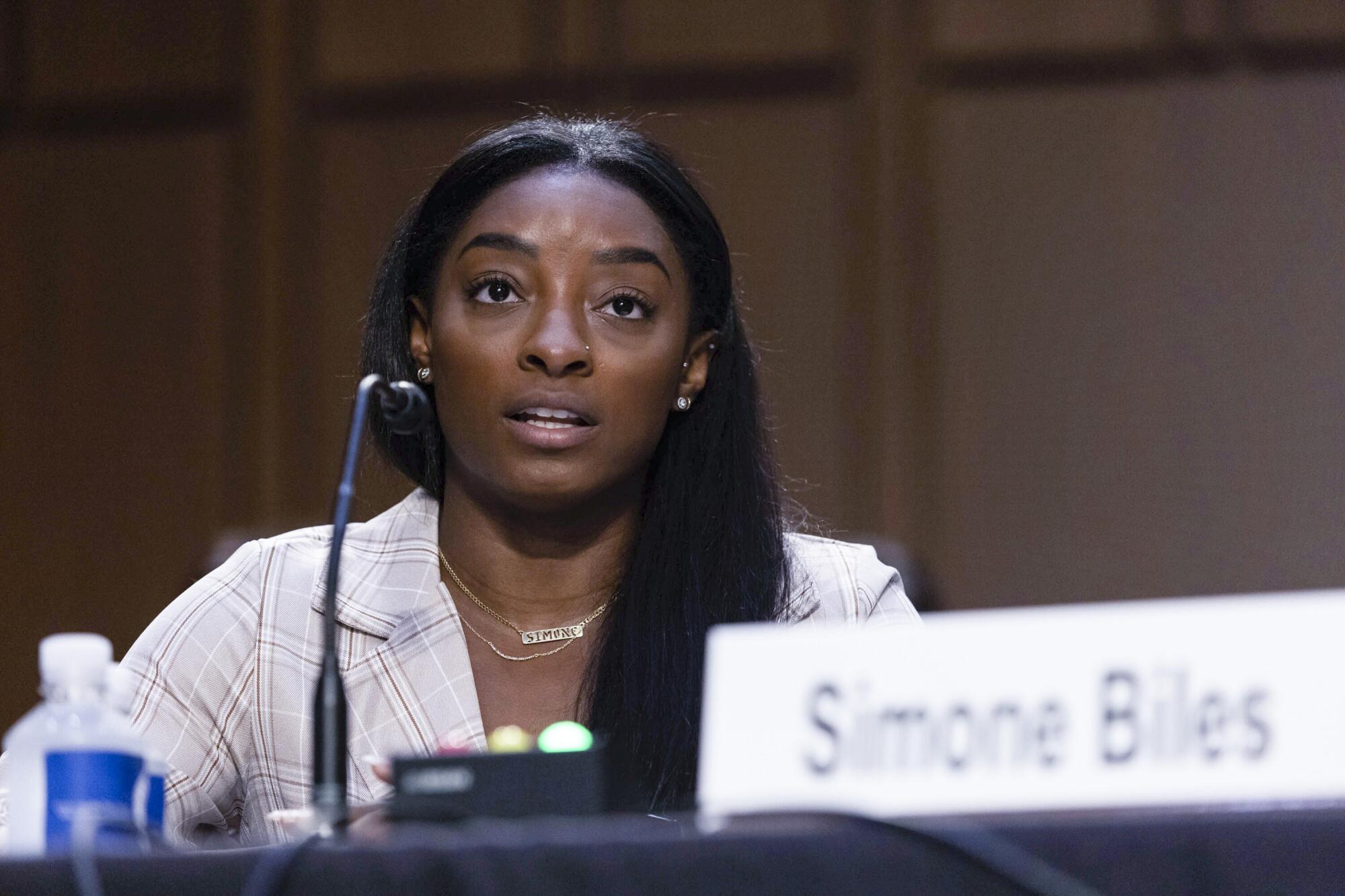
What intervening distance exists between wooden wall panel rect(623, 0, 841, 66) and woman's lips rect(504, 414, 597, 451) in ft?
6.01

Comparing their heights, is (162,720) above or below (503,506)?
below

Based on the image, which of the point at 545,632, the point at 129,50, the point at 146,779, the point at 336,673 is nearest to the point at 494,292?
the point at 545,632

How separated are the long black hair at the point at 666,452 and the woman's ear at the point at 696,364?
2 cm

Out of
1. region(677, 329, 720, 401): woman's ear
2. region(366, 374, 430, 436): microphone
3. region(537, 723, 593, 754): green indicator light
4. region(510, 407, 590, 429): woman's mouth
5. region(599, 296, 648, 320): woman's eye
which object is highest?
region(599, 296, 648, 320): woman's eye

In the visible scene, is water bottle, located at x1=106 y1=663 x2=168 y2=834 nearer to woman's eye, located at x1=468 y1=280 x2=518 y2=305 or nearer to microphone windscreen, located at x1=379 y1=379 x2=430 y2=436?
microphone windscreen, located at x1=379 y1=379 x2=430 y2=436

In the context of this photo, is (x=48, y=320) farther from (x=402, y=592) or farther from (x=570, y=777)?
(x=570, y=777)

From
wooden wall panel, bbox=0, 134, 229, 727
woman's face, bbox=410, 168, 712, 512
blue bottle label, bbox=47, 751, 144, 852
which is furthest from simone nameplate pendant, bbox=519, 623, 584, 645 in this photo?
wooden wall panel, bbox=0, 134, 229, 727

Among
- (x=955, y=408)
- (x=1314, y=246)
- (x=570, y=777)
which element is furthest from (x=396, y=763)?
(x=1314, y=246)

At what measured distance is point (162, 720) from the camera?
167 cm

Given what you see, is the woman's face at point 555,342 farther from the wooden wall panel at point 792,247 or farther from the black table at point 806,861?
the wooden wall panel at point 792,247

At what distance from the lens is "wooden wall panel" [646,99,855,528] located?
3.37 metres

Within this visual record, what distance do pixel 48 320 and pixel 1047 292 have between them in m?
2.08

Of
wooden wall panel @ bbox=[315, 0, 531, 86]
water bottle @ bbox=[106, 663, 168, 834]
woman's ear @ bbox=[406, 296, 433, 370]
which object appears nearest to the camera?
water bottle @ bbox=[106, 663, 168, 834]

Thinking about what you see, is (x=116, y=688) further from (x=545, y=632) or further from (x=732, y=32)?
(x=732, y=32)
